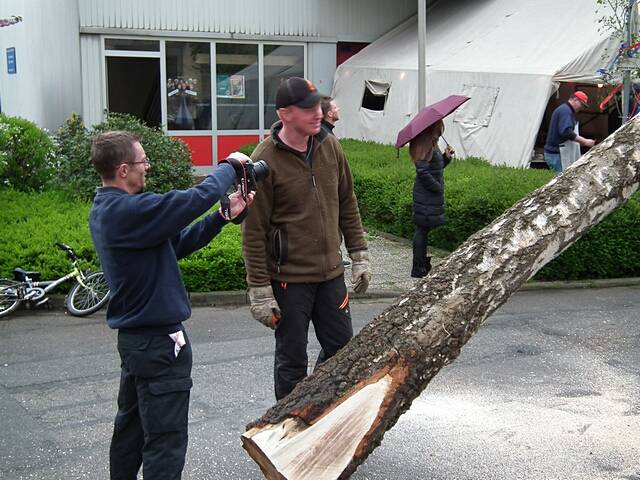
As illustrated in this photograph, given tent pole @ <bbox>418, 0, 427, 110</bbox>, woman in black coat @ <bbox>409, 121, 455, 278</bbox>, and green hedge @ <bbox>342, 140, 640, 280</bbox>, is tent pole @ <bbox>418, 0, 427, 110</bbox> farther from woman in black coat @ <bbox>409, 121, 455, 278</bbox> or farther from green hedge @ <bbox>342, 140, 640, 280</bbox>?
woman in black coat @ <bbox>409, 121, 455, 278</bbox>

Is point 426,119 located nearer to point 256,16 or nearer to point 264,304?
point 264,304

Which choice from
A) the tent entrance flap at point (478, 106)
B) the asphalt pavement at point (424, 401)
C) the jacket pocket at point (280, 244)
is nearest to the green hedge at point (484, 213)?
the asphalt pavement at point (424, 401)

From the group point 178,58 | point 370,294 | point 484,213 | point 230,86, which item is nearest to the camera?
point 370,294

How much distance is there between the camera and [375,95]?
18344 mm

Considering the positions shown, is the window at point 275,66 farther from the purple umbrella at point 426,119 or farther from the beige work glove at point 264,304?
the beige work glove at point 264,304

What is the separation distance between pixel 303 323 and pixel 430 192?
4613 mm

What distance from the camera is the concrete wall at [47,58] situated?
15469 mm

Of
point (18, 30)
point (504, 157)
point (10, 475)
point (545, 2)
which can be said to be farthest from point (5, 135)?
point (545, 2)

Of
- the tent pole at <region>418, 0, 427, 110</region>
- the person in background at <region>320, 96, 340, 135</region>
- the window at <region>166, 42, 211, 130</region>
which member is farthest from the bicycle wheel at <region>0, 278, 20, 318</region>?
the window at <region>166, 42, 211, 130</region>

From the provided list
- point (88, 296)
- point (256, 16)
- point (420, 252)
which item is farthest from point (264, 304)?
point (256, 16)

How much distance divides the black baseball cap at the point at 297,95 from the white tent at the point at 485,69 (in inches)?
395

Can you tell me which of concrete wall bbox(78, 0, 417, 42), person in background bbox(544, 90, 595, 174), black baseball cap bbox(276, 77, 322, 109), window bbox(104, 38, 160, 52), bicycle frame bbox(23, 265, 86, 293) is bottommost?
bicycle frame bbox(23, 265, 86, 293)

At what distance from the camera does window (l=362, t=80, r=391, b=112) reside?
58.9 feet

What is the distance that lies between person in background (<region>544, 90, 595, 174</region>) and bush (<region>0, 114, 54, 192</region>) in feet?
23.7
